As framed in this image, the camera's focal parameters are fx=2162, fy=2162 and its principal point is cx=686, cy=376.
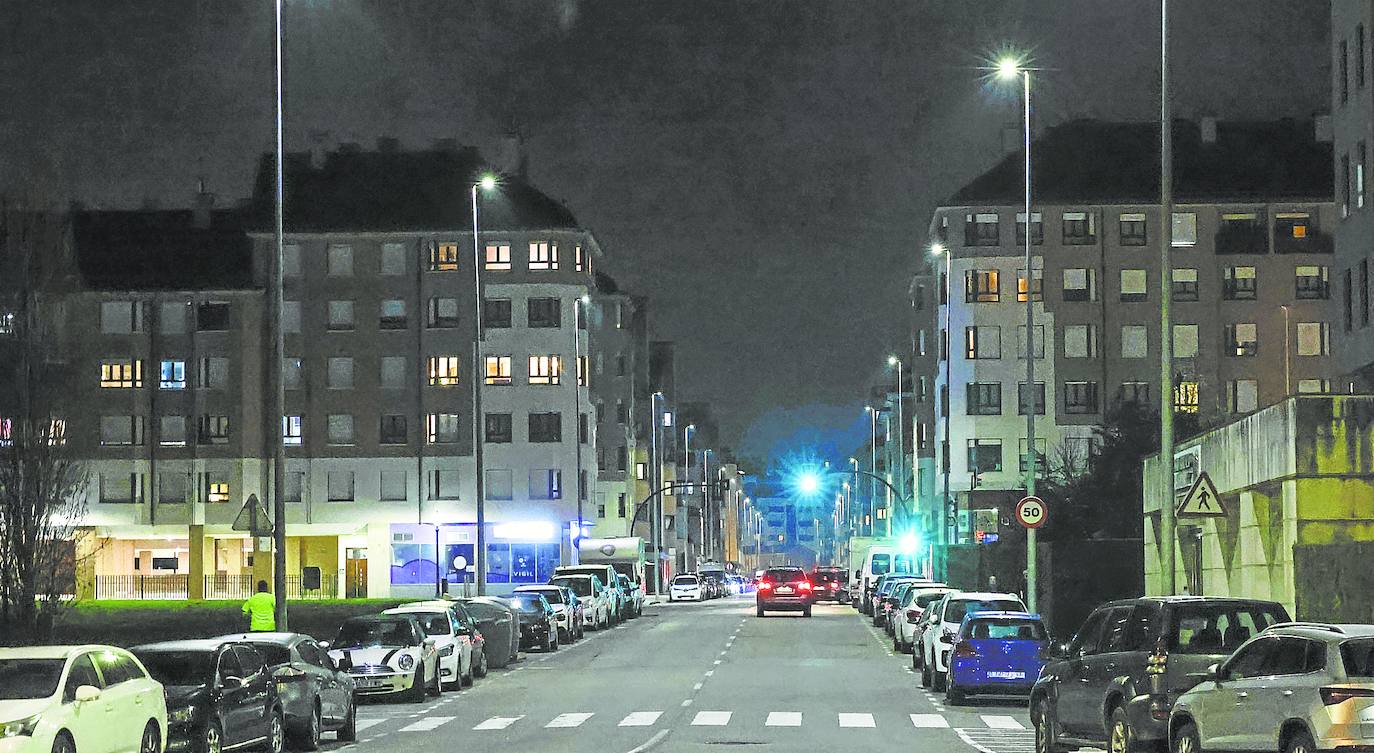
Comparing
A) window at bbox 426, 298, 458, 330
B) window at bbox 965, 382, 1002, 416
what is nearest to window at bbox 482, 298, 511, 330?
window at bbox 426, 298, 458, 330

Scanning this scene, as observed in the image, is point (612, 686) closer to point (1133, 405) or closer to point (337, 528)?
point (1133, 405)

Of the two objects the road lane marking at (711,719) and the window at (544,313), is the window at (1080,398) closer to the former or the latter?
the window at (544,313)

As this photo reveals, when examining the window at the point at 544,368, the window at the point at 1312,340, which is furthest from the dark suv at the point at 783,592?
the window at the point at 1312,340

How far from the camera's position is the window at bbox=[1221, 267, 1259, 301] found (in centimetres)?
10262

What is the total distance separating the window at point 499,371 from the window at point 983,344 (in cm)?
2182

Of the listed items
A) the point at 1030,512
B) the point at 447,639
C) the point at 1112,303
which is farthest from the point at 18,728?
the point at 1112,303

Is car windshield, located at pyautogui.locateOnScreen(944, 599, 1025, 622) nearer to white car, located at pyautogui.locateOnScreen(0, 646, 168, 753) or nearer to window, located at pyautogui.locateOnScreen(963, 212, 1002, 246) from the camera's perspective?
white car, located at pyautogui.locateOnScreen(0, 646, 168, 753)

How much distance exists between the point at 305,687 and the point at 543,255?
7705cm

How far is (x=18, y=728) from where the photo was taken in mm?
17531

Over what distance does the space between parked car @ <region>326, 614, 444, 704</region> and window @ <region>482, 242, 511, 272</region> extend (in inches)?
2623

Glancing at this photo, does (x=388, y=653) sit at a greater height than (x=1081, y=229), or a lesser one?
lesser

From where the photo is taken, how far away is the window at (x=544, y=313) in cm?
10000

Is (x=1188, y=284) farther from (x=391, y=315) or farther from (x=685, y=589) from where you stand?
(x=391, y=315)

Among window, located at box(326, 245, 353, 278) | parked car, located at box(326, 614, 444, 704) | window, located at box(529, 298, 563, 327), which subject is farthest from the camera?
window, located at box(326, 245, 353, 278)
